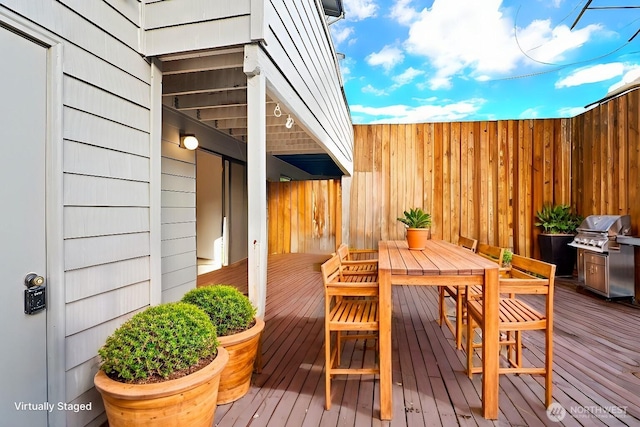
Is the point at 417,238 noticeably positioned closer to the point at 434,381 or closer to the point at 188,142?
the point at 434,381

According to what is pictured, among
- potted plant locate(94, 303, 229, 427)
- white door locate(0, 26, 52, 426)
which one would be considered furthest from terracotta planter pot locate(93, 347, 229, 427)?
white door locate(0, 26, 52, 426)

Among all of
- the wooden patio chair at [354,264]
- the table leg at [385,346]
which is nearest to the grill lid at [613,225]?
the wooden patio chair at [354,264]

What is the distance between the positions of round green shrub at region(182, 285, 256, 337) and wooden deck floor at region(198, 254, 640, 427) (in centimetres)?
48

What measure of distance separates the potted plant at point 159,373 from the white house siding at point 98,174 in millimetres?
336

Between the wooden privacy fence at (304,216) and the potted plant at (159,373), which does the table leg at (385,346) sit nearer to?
the potted plant at (159,373)

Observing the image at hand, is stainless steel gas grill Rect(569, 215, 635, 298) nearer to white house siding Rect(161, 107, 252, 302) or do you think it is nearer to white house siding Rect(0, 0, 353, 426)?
white house siding Rect(0, 0, 353, 426)

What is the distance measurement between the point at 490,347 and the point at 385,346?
605mm

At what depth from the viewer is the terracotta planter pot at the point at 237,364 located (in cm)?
174

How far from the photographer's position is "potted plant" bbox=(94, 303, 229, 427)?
1.25 meters

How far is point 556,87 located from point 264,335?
8621 millimetres

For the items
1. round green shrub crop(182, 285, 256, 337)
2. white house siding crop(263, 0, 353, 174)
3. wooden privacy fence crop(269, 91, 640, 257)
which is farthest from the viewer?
wooden privacy fence crop(269, 91, 640, 257)

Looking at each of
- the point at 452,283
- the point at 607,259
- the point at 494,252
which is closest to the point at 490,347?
the point at 452,283

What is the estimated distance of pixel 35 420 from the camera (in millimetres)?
1318

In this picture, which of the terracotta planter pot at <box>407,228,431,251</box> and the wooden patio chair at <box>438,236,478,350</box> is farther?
the terracotta planter pot at <box>407,228,431,251</box>
